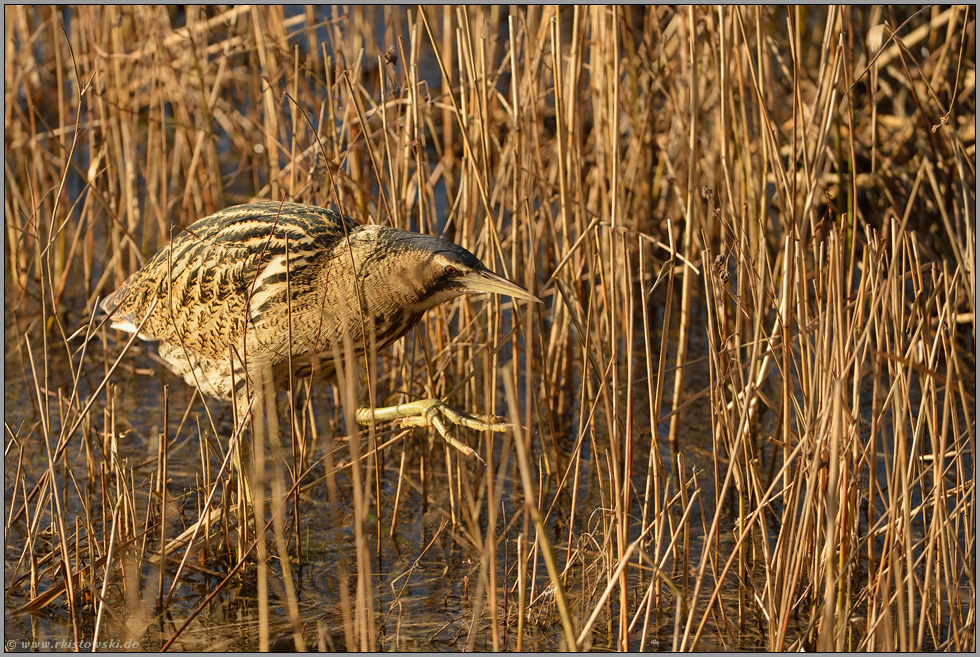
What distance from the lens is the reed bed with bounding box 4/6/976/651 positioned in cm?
254

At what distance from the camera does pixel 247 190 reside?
252 inches

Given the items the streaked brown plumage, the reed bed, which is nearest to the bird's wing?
the streaked brown plumage

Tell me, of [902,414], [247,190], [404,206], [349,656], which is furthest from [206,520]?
[247,190]

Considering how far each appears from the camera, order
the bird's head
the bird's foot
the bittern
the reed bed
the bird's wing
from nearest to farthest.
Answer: the reed bed < the bird's foot < the bird's head < the bittern < the bird's wing

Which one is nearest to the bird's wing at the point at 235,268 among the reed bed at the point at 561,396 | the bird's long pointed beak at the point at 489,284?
the reed bed at the point at 561,396

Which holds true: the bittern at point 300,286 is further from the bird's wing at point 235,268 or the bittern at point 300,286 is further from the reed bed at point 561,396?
the reed bed at point 561,396

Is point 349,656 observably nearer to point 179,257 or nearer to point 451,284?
point 451,284

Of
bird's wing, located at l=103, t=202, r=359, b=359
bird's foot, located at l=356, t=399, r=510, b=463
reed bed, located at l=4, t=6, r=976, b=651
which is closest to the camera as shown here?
reed bed, located at l=4, t=6, r=976, b=651

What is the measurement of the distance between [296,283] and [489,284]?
0.63m

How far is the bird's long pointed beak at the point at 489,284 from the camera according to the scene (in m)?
2.83

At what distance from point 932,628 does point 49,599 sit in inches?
90.4

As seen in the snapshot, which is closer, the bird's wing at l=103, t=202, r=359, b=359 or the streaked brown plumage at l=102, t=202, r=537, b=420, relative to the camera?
the streaked brown plumage at l=102, t=202, r=537, b=420

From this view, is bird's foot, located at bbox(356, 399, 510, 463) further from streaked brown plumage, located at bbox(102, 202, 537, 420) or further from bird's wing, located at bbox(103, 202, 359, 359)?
bird's wing, located at bbox(103, 202, 359, 359)

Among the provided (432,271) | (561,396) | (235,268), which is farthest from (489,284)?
(561,396)
